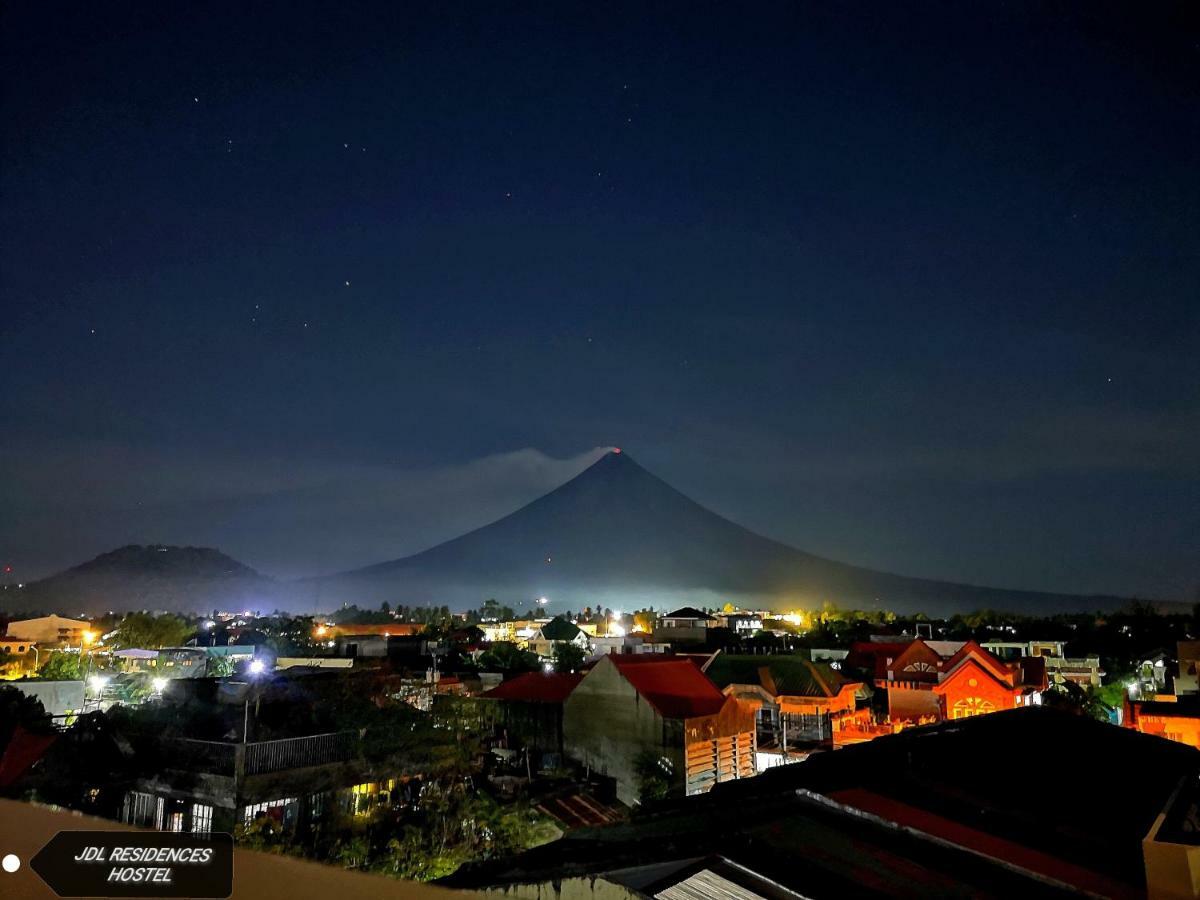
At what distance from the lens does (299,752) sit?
6965mm

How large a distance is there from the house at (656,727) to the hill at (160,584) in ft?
239

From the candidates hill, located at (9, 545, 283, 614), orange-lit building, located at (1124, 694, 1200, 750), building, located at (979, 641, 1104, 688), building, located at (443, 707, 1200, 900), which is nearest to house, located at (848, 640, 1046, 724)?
orange-lit building, located at (1124, 694, 1200, 750)

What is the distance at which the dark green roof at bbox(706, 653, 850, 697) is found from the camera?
45.9ft

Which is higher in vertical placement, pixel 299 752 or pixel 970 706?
pixel 299 752

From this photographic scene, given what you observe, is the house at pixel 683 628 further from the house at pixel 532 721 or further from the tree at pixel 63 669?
the house at pixel 532 721

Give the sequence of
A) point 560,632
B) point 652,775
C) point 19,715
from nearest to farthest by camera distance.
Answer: point 652,775 → point 19,715 → point 560,632

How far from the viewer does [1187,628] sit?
116 feet

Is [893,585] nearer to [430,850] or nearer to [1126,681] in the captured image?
[1126,681]

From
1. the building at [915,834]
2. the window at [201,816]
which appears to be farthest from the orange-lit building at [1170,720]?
the window at [201,816]

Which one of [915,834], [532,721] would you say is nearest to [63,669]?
[532,721]

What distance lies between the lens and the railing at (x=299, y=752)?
6613 millimetres

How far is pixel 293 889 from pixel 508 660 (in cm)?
2028

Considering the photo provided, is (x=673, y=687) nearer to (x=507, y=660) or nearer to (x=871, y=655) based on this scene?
(x=871, y=655)

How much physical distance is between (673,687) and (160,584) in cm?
10232
